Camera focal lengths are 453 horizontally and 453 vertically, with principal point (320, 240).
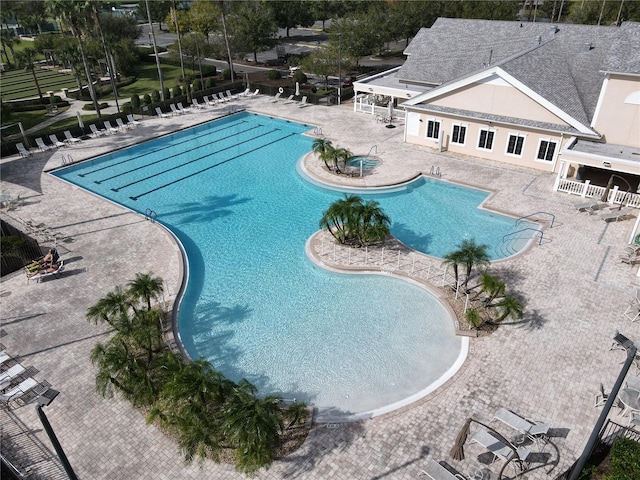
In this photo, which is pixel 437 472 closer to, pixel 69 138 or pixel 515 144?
pixel 515 144

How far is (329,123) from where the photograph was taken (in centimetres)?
3681

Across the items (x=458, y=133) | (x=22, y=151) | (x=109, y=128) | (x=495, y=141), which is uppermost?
(x=458, y=133)

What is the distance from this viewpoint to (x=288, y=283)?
19172mm

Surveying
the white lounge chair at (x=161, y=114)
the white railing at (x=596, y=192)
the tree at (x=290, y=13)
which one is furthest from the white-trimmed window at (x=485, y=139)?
the tree at (x=290, y=13)

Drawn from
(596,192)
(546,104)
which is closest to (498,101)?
(546,104)

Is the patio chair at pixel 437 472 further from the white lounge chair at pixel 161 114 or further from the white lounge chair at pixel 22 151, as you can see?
the white lounge chair at pixel 161 114

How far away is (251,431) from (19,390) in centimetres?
812

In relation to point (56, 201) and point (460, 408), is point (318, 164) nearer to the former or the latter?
point (56, 201)

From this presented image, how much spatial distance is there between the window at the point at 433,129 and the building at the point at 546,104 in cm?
7

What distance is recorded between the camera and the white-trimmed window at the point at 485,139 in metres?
28.7

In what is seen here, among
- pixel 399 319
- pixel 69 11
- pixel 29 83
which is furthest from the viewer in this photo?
pixel 29 83

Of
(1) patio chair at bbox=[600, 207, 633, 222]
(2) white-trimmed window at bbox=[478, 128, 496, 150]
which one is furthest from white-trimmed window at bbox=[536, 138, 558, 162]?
(1) patio chair at bbox=[600, 207, 633, 222]

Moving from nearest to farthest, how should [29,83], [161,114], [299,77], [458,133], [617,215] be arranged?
1. [617,215]
2. [458,133]
3. [161,114]
4. [299,77]
5. [29,83]

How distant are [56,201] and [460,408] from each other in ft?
78.8
